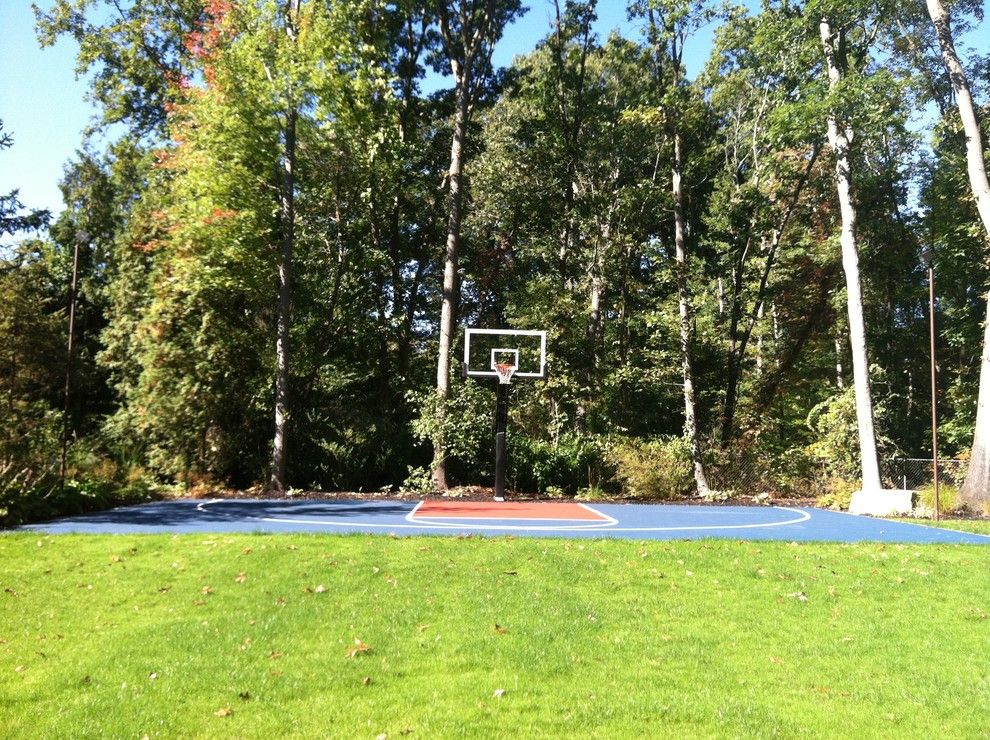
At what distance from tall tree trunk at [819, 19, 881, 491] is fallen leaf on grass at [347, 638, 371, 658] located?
12.5 m

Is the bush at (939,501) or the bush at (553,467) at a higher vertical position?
the bush at (553,467)

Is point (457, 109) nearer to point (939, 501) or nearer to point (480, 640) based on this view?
point (939, 501)

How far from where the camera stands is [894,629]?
5531 mm

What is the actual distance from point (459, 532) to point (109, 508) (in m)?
6.64

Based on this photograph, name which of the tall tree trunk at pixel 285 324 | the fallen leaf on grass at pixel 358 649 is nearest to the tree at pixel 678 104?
the tall tree trunk at pixel 285 324

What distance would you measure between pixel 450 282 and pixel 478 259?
6.61m

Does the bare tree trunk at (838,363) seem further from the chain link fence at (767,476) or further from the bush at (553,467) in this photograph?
the bush at (553,467)

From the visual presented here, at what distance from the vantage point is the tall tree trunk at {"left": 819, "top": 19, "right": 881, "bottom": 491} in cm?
1403

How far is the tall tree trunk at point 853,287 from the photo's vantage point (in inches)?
552

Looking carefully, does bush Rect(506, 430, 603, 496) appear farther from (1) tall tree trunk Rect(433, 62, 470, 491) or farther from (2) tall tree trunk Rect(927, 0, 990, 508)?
(2) tall tree trunk Rect(927, 0, 990, 508)

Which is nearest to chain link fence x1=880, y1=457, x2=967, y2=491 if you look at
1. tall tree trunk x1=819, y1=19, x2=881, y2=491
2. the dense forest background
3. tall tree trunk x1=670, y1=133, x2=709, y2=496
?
the dense forest background

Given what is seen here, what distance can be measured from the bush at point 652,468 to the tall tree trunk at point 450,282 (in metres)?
4.10

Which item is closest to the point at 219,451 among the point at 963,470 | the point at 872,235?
the point at 963,470

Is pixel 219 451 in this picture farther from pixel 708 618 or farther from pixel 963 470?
pixel 963 470
